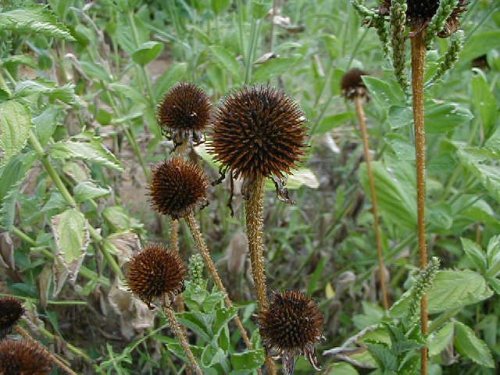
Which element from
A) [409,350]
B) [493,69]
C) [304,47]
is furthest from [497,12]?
[409,350]

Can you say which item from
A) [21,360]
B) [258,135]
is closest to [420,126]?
A: [258,135]

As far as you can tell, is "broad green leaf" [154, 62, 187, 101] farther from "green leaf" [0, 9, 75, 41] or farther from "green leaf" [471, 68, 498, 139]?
"green leaf" [471, 68, 498, 139]

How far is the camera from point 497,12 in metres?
2.19

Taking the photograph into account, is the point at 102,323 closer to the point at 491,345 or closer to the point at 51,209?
the point at 51,209

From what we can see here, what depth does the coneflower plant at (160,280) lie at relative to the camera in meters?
1.29

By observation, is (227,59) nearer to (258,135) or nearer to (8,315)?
(258,135)

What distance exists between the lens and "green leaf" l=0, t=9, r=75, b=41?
4.43 feet

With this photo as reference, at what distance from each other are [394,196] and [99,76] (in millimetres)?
1025

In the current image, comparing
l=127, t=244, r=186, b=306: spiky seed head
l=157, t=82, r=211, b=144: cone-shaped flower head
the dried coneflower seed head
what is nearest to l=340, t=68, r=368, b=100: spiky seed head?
l=157, t=82, r=211, b=144: cone-shaped flower head

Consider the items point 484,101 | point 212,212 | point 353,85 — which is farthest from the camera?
point 212,212

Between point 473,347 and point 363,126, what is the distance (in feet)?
2.47

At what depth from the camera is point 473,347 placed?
1.71 metres

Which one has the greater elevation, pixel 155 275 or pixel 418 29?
pixel 418 29

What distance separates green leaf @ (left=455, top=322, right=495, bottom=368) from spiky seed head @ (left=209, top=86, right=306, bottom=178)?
800 mm
